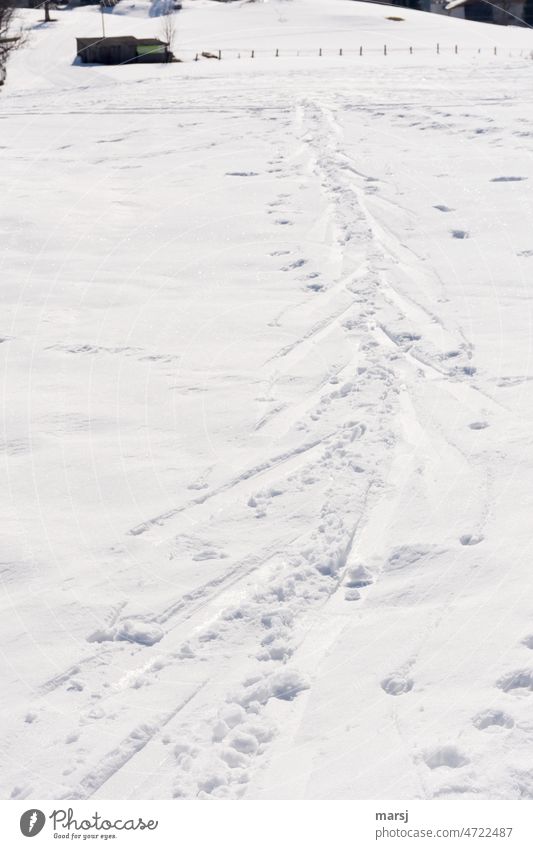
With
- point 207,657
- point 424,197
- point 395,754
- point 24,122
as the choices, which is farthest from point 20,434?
point 24,122

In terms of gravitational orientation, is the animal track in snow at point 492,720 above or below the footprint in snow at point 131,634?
above

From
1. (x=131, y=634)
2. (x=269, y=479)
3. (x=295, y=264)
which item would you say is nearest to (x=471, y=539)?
(x=269, y=479)

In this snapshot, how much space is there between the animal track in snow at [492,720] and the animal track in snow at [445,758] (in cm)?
19

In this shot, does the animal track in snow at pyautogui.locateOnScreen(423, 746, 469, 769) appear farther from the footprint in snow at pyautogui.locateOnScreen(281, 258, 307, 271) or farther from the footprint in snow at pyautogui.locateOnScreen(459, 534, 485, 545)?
the footprint in snow at pyautogui.locateOnScreen(281, 258, 307, 271)

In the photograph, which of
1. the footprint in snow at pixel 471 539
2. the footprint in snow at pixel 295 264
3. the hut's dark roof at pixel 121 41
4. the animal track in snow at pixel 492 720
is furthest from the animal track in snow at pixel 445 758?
the hut's dark roof at pixel 121 41

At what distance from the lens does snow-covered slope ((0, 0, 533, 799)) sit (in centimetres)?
405

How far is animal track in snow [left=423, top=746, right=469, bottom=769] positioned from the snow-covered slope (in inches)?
0.6

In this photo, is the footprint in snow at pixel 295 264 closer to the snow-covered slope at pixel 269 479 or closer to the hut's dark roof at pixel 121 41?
the snow-covered slope at pixel 269 479

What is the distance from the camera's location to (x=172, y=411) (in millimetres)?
7453

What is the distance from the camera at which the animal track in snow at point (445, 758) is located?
149 inches

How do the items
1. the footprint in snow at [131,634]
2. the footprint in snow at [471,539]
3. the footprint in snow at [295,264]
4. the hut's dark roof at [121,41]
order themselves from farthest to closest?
the hut's dark roof at [121,41], the footprint in snow at [295,264], the footprint in snow at [471,539], the footprint in snow at [131,634]

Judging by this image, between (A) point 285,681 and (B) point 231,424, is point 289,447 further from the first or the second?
(A) point 285,681

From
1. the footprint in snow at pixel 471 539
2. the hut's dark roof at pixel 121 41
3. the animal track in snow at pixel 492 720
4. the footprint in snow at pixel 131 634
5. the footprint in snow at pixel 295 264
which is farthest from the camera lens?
the hut's dark roof at pixel 121 41

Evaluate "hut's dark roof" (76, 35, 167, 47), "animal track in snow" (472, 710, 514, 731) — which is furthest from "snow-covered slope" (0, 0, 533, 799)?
"hut's dark roof" (76, 35, 167, 47)
